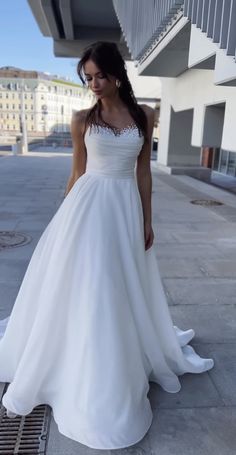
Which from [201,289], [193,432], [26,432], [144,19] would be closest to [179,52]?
[144,19]

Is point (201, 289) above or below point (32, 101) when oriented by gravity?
below

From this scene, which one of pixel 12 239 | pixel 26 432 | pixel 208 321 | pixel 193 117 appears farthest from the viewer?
pixel 193 117

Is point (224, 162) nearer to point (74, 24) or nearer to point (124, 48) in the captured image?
point (124, 48)

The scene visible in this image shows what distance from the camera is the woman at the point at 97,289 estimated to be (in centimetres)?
206

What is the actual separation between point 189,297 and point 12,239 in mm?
2959

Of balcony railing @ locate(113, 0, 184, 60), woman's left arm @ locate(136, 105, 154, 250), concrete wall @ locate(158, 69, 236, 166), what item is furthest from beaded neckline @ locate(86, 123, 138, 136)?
balcony railing @ locate(113, 0, 184, 60)

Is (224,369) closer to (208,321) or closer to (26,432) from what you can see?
(208,321)

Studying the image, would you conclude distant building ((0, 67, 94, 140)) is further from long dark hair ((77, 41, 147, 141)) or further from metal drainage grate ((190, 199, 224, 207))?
long dark hair ((77, 41, 147, 141))

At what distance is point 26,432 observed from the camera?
2156 millimetres

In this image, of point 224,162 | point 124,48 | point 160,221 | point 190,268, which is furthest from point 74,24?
point 190,268

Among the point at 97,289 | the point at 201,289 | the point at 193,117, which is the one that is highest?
the point at 193,117

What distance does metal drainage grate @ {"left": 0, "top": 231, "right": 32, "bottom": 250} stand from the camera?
5488 mm

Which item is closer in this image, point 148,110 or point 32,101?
point 148,110

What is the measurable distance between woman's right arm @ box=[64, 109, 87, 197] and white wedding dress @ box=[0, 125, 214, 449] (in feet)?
0.24
